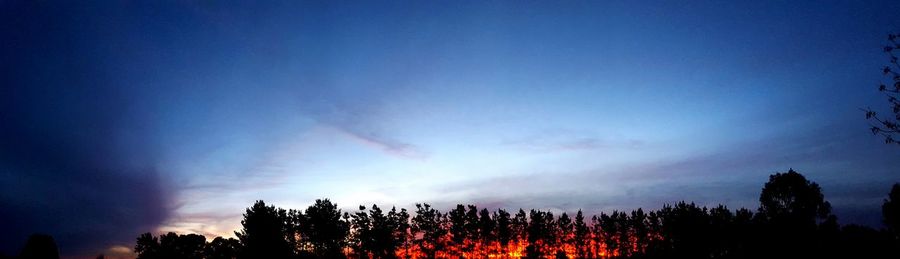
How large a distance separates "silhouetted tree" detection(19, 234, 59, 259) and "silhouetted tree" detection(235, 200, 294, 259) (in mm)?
25165

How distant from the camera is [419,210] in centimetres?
10731

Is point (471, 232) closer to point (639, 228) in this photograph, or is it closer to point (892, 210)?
point (639, 228)

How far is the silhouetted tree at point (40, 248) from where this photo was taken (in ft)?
186

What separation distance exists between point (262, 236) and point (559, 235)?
288 feet

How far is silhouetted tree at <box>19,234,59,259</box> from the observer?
186 ft

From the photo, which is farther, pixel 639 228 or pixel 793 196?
pixel 639 228

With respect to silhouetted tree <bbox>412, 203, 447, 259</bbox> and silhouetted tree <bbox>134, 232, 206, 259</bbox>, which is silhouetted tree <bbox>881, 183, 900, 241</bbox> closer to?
silhouetted tree <bbox>412, 203, 447, 259</bbox>

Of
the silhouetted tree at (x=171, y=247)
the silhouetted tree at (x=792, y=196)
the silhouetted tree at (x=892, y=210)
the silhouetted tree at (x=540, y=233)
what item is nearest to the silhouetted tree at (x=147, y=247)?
the silhouetted tree at (x=171, y=247)

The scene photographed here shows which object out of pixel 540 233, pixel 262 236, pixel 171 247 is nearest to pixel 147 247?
pixel 171 247

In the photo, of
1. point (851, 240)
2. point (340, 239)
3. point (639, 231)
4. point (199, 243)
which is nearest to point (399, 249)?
point (340, 239)

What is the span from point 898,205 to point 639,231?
6460 cm

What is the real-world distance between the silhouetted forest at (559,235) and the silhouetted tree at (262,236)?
0.18 metres

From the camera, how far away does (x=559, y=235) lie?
131625 millimetres

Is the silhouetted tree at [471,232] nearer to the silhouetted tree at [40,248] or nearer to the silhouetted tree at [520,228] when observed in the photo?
the silhouetted tree at [520,228]
